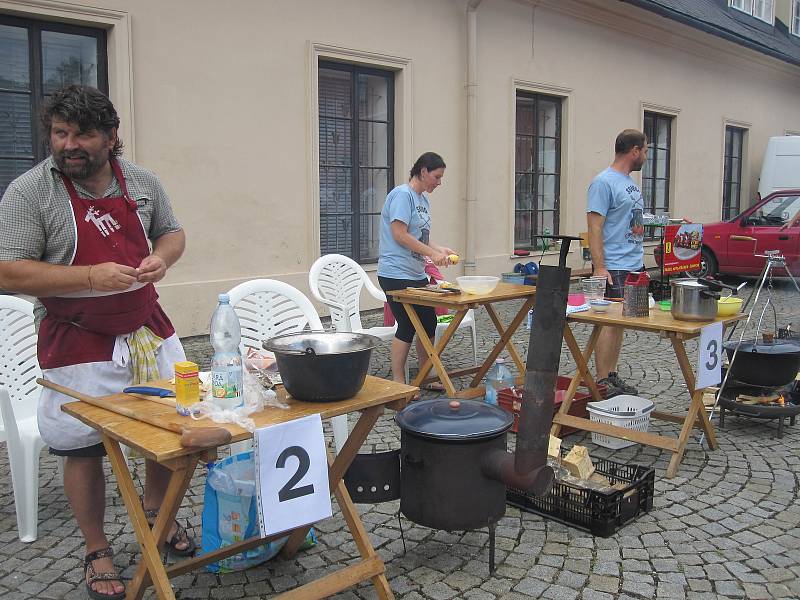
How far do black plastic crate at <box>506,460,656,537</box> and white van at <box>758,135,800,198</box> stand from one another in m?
13.8

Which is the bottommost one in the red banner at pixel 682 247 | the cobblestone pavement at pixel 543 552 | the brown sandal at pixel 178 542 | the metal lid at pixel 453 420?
the cobblestone pavement at pixel 543 552

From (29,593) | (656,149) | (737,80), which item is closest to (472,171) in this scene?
(656,149)

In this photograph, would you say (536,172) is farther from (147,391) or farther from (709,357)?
(147,391)

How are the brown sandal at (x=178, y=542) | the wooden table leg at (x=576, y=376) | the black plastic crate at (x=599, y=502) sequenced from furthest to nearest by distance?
1. the wooden table leg at (x=576, y=376)
2. the black plastic crate at (x=599, y=502)
3. the brown sandal at (x=178, y=542)

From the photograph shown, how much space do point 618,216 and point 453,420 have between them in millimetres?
2981

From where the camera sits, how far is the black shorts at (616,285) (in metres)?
5.15

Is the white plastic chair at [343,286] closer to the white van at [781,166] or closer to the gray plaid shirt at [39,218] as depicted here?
the gray plaid shirt at [39,218]

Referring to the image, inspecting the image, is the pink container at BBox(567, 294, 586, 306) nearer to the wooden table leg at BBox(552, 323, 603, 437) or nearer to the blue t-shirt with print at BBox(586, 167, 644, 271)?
the wooden table leg at BBox(552, 323, 603, 437)

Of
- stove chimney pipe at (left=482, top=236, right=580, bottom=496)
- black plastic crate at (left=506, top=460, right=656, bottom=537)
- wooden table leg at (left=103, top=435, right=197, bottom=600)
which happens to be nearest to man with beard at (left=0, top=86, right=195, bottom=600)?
wooden table leg at (left=103, top=435, right=197, bottom=600)

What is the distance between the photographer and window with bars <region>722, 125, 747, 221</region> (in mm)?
16469

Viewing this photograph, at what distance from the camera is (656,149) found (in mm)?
14180

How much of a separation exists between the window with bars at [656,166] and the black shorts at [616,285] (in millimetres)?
8909

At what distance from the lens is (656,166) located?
1430cm

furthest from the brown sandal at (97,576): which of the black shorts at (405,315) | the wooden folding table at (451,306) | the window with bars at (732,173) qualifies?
the window with bars at (732,173)
